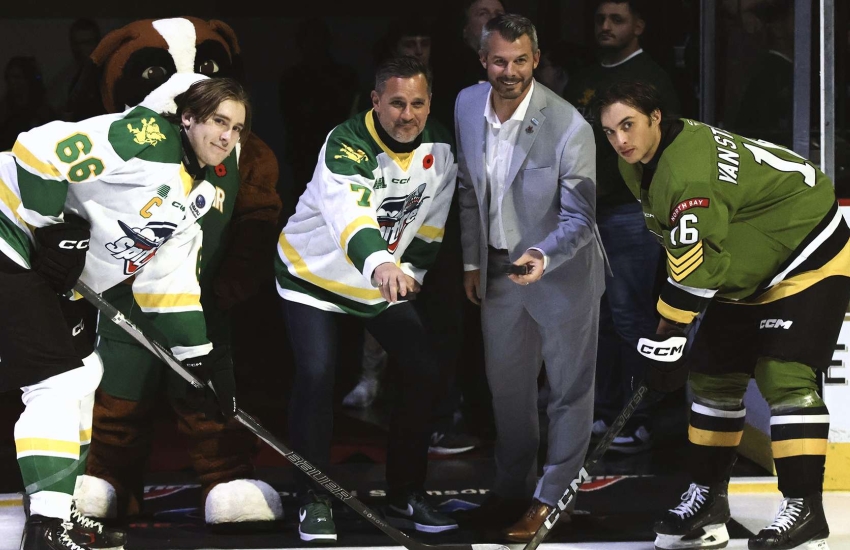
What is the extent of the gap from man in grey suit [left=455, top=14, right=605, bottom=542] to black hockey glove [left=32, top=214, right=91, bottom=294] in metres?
1.13

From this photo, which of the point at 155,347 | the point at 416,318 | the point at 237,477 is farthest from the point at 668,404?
the point at 155,347

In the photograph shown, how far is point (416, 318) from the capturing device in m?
3.65

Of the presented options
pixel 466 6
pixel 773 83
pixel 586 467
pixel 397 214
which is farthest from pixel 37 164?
pixel 773 83

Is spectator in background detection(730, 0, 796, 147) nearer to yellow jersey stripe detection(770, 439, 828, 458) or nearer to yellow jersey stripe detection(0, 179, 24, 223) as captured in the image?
yellow jersey stripe detection(770, 439, 828, 458)

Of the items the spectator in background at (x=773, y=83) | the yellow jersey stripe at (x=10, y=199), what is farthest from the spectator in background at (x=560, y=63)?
the yellow jersey stripe at (x=10, y=199)

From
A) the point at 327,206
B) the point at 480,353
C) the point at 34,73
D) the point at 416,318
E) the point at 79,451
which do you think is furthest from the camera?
the point at 480,353

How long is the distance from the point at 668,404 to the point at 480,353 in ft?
2.50

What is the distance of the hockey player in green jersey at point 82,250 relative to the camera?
3.10m

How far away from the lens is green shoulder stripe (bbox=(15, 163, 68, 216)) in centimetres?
309

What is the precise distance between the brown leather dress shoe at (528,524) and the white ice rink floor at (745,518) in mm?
33

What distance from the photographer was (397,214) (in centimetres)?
356

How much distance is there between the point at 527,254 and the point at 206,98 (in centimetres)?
96

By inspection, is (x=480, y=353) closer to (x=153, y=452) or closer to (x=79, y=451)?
(x=153, y=452)

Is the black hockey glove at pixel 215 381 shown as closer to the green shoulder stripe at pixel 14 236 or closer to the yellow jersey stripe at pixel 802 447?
the green shoulder stripe at pixel 14 236
